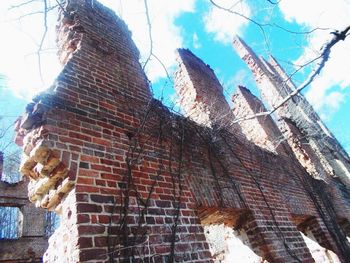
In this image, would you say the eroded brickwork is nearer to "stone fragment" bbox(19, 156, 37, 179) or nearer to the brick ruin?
the brick ruin

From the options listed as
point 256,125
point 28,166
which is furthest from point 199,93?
point 28,166

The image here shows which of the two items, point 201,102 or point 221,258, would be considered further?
point 201,102

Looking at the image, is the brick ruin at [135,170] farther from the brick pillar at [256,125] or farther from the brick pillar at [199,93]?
the brick pillar at [256,125]

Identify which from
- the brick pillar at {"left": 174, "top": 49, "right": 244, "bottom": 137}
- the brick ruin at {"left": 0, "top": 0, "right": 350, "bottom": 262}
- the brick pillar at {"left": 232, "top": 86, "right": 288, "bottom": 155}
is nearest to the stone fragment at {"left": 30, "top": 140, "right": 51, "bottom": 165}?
the brick ruin at {"left": 0, "top": 0, "right": 350, "bottom": 262}

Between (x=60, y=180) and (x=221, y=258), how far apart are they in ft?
11.3

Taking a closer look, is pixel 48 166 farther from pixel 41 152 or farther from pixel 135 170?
pixel 135 170

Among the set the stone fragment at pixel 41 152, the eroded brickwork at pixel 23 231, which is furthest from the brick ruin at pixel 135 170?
the eroded brickwork at pixel 23 231

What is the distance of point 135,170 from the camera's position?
2822 millimetres

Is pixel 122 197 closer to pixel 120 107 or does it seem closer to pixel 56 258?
pixel 56 258

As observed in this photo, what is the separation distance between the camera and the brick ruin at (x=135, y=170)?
90.5 inches

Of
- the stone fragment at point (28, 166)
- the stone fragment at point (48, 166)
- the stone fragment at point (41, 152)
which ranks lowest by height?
the stone fragment at point (48, 166)

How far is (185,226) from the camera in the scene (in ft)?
9.08

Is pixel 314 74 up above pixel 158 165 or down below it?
above

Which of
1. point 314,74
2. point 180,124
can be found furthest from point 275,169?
point 180,124
